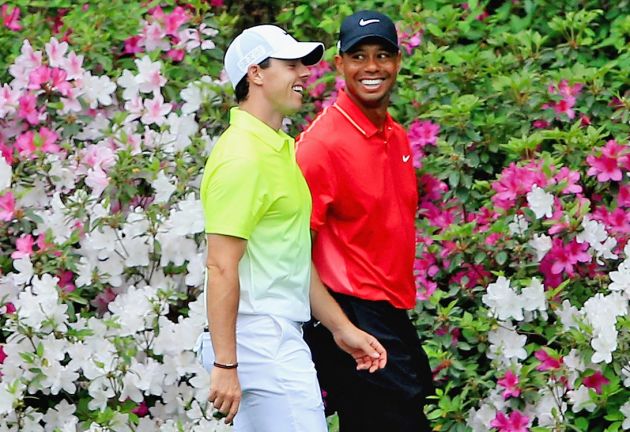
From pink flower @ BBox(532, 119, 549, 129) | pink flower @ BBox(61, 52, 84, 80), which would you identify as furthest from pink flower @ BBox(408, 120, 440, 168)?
pink flower @ BBox(61, 52, 84, 80)

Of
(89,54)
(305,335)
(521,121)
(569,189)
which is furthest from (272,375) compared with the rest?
(89,54)

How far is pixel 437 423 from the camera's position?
4.93m

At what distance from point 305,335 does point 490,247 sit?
3.07 feet

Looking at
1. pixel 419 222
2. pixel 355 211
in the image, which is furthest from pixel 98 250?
pixel 355 211

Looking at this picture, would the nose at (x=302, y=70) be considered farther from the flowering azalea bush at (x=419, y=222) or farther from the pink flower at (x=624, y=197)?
the pink flower at (x=624, y=197)

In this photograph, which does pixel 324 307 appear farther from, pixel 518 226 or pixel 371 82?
pixel 518 226

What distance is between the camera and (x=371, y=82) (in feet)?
14.7

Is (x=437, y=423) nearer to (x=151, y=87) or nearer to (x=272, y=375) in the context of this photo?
(x=272, y=375)

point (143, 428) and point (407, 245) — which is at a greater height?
point (407, 245)

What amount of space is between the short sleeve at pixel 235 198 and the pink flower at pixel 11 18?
287 cm

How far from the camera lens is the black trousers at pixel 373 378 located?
4391 mm

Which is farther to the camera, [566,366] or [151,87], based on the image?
[151,87]

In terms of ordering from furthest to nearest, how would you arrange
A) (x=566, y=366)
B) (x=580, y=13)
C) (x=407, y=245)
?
1. (x=580, y=13)
2. (x=566, y=366)
3. (x=407, y=245)

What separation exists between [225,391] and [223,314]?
19cm
